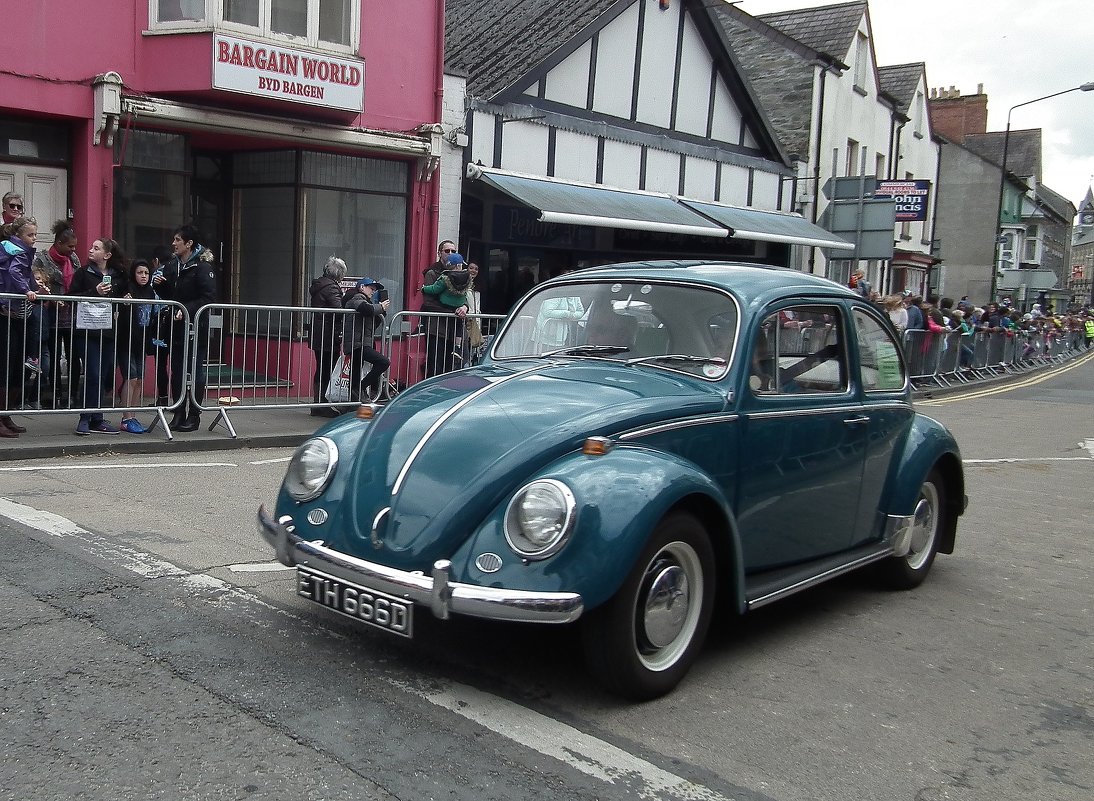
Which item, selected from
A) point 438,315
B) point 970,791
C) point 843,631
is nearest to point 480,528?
point 970,791

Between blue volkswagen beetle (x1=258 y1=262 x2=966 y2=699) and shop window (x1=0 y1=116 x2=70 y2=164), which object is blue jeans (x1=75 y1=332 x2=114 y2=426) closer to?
shop window (x1=0 y1=116 x2=70 y2=164)

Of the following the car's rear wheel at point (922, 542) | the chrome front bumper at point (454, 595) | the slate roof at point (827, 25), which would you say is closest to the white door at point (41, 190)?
the chrome front bumper at point (454, 595)

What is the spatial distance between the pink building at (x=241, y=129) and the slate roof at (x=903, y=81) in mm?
22029

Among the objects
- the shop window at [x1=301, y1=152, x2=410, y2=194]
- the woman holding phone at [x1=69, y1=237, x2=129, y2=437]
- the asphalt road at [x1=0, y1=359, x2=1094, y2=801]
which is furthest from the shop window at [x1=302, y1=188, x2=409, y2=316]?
the asphalt road at [x1=0, y1=359, x2=1094, y2=801]

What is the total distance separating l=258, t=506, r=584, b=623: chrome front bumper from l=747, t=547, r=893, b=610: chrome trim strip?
1.16 meters

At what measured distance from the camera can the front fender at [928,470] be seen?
5.72 meters

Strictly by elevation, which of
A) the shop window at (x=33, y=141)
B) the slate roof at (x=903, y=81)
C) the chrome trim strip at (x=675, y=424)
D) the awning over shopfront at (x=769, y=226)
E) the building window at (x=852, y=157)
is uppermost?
the slate roof at (x=903, y=81)

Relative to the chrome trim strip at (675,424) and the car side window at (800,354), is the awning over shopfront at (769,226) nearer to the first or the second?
the car side window at (800,354)

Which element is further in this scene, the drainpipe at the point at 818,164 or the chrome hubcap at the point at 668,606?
the drainpipe at the point at 818,164

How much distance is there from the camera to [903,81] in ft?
113

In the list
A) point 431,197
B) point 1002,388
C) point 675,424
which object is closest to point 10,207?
point 431,197

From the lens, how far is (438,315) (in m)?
12.1

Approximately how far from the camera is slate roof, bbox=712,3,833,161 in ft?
84.8

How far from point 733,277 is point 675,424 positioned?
1.09 m
